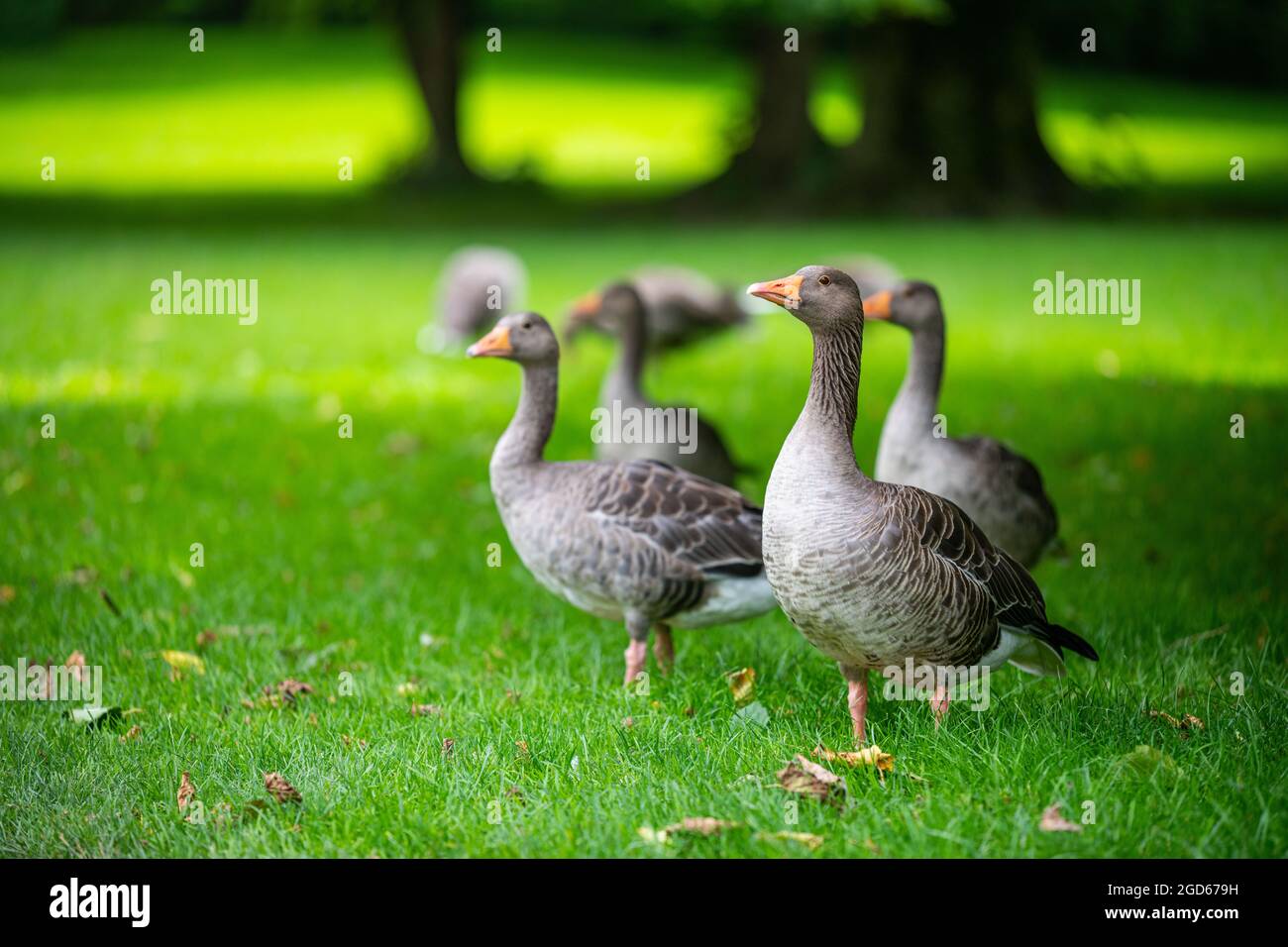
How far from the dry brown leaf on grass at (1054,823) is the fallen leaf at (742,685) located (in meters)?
1.52

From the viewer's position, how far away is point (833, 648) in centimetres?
501

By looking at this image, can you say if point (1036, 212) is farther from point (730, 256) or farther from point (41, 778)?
point (41, 778)

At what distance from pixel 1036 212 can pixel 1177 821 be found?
20.6m

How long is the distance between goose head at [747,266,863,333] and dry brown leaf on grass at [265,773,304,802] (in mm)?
2440

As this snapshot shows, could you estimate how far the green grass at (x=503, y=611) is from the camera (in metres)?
4.62

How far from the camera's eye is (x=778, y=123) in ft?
85.9

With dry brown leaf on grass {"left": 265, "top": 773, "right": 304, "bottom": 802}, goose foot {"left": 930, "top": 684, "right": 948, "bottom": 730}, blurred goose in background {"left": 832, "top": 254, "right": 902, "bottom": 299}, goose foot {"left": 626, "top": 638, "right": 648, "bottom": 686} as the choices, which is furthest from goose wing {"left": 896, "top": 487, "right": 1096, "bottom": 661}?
blurred goose in background {"left": 832, "top": 254, "right": 902, "bottom": 299}

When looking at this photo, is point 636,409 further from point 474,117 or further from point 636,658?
point 474,117

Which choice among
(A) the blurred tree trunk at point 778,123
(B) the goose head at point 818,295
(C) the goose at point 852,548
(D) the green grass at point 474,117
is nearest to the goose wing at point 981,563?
(C) the goose at point 852,548

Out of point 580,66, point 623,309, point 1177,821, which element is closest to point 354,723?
point 1177,821

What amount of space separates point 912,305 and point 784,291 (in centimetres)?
210

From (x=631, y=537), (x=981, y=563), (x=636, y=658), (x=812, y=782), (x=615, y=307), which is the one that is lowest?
(x=812, y=782)

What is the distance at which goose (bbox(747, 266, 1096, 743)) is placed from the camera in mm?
4754

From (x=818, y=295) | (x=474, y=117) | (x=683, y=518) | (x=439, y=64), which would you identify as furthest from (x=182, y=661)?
(x=474, y=117)
